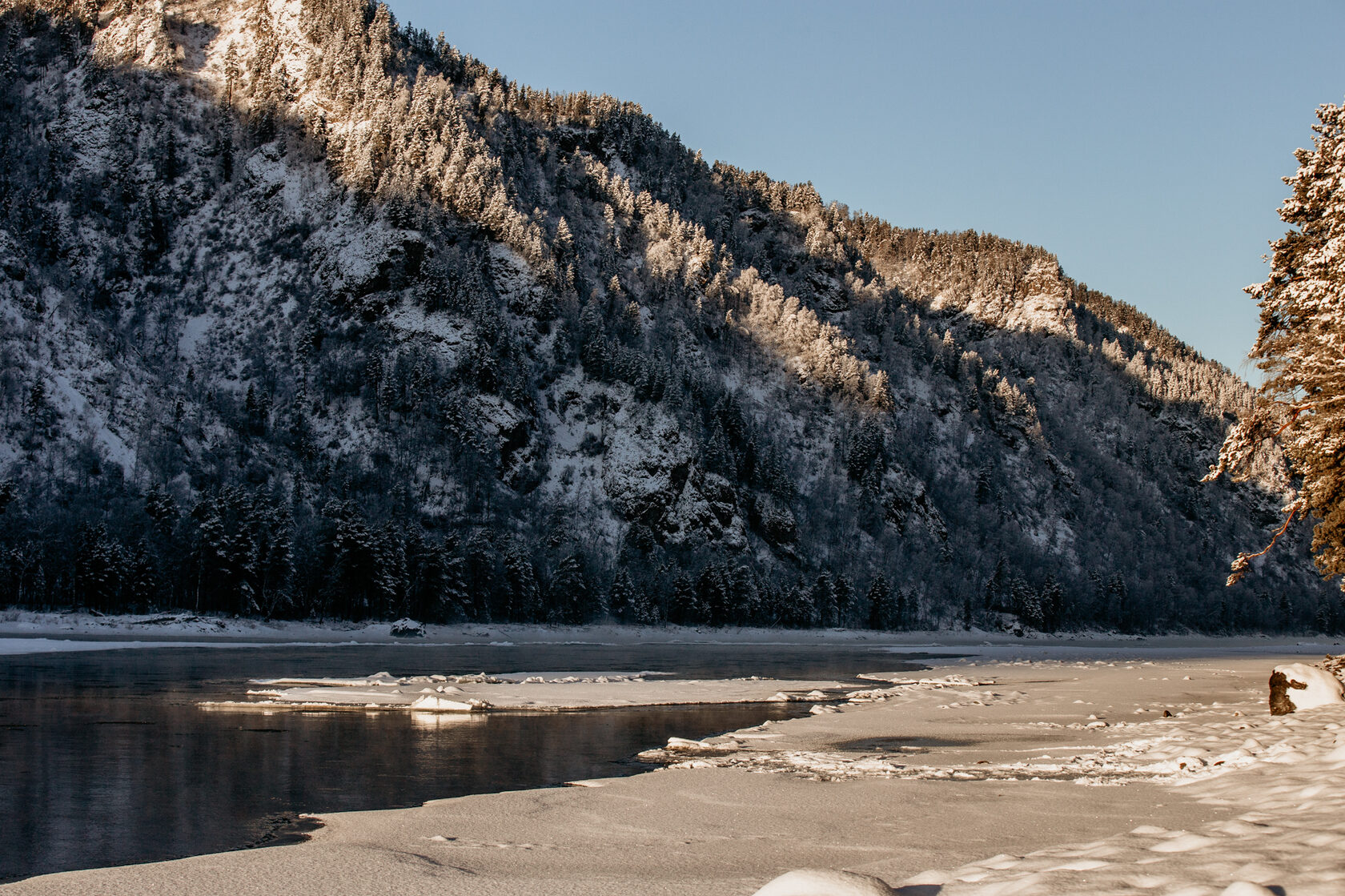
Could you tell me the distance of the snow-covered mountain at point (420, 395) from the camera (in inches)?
3767

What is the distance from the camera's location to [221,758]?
1647 centimetres

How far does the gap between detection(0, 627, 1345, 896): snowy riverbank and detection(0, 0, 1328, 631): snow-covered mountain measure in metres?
75.2

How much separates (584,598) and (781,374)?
260 ft

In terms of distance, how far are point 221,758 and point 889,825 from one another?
12004 millimetres

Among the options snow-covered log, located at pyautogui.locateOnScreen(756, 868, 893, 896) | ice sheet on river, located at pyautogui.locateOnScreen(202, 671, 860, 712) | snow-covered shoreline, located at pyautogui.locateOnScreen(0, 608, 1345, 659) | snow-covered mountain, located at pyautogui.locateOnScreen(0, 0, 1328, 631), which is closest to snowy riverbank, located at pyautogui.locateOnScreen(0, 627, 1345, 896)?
snow-covered log, located at pyautogui.locateOnScreen(756, 868, 893, 896)

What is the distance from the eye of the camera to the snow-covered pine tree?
1816 cm

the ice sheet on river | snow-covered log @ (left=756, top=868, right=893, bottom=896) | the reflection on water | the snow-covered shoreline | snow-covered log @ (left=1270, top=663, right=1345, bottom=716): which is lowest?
the snow-covered shoreline

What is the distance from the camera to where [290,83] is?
15338 cm

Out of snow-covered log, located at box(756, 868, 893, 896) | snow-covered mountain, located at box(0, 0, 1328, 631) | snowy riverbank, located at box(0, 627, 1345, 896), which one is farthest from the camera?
snow-covered mountain, located at box(0, 0, 1328, 631)

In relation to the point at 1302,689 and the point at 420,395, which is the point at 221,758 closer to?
the point at 1302,689

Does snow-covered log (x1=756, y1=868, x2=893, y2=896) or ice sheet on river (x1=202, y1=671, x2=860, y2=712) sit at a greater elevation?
snow-covered log (x1=756, y1=868, x2=893, y2=896)

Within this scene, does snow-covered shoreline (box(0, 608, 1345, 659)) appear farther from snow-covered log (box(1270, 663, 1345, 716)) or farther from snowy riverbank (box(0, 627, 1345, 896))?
snow-covered log (box(1270, 663, 1345, 716))

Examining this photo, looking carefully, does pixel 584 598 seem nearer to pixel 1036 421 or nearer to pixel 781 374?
pixel 781 374

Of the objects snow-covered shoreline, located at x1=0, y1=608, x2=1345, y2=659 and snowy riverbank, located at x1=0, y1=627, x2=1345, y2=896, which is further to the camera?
snow-covered shoreline, located at x1=0, y1=608, x2=1345, y2=659
